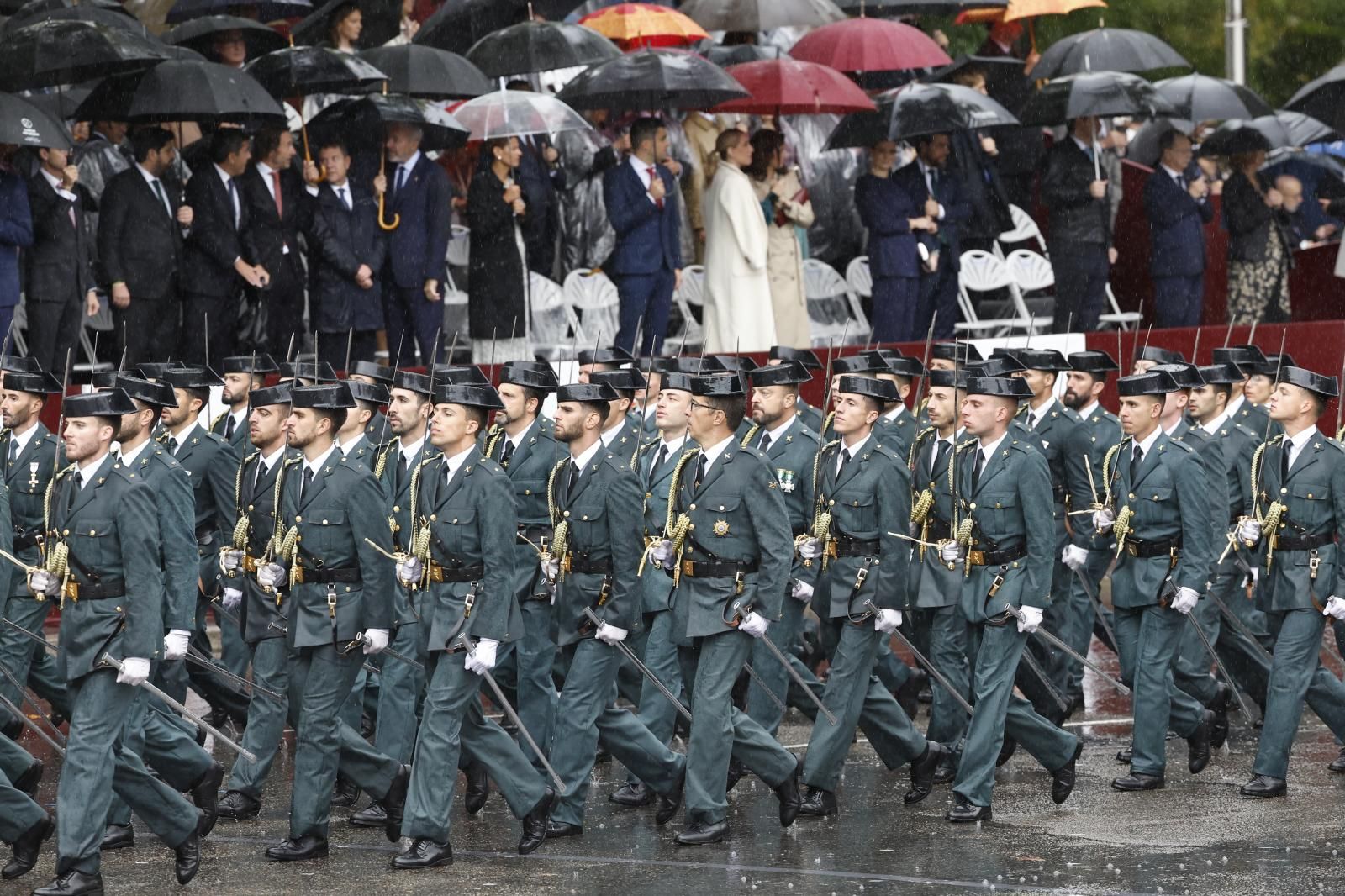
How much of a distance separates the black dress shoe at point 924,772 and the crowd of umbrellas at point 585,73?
17.7ft

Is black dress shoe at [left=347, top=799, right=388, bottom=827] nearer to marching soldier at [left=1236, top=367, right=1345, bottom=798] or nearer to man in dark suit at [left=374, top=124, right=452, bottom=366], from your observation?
marching soldier at [left=1236, top=367, right=1345, bottom=798]

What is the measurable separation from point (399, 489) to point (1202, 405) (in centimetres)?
443

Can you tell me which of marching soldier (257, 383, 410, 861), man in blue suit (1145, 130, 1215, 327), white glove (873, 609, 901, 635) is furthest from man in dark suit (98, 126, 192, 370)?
man in blue suit (1145, 130, 1215, 327)

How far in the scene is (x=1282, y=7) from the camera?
26.8 m

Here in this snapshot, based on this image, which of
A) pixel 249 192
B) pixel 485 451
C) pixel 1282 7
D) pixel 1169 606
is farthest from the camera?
pixel 1282 7

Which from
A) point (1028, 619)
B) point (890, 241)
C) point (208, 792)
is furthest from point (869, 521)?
point (890, 241)

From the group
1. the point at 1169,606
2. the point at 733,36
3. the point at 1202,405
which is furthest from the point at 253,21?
the point at 1169,606

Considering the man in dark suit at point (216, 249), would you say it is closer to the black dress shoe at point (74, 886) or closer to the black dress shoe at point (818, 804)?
the black dress shoe at point (818, 804)

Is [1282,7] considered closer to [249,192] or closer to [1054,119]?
[1054,119]

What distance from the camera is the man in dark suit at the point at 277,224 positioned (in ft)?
48.0

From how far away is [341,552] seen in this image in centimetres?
992

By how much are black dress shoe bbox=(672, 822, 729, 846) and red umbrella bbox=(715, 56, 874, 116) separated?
22.8 feet

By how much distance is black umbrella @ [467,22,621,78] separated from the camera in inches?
605

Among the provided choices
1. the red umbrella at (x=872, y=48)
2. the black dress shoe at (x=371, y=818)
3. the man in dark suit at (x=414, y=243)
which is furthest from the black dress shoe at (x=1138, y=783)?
the red umbrella at (x=872, y=48)
